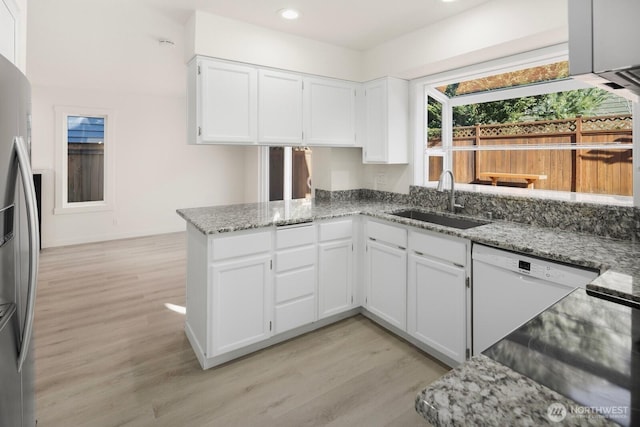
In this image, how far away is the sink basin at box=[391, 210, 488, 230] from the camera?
268 cm

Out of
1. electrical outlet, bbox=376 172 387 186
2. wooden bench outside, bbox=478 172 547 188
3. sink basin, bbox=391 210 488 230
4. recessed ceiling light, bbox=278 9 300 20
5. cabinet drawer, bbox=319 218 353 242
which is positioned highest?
recessed ceiling light, bbox=278 9 300 20

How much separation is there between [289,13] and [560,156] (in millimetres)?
2208

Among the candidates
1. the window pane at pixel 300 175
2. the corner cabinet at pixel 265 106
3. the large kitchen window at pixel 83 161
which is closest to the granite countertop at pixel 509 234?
the corner cabinet at pixel 265 106

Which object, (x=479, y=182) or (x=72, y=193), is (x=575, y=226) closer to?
(x=479, y=182)

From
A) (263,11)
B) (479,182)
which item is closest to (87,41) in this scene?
(263,11)

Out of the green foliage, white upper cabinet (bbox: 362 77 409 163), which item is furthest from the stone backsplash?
the green foliage

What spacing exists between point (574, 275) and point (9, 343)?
2.17 metres

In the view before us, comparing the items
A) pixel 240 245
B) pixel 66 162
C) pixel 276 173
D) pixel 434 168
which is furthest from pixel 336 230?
pixel 66 162

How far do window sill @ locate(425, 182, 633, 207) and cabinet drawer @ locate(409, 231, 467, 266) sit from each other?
0.72 meters

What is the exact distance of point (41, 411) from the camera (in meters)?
1.90

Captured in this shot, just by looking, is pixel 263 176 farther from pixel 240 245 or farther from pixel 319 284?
pixel 240 245

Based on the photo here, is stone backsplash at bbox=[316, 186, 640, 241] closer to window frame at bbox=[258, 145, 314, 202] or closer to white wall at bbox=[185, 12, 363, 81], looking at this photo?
white wall at bbox=[185, 12, 363, 81]

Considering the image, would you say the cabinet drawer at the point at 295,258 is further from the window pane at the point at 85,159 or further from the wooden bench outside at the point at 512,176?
the window pane at the point at 85,159

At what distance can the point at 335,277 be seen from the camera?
9.50 ft
